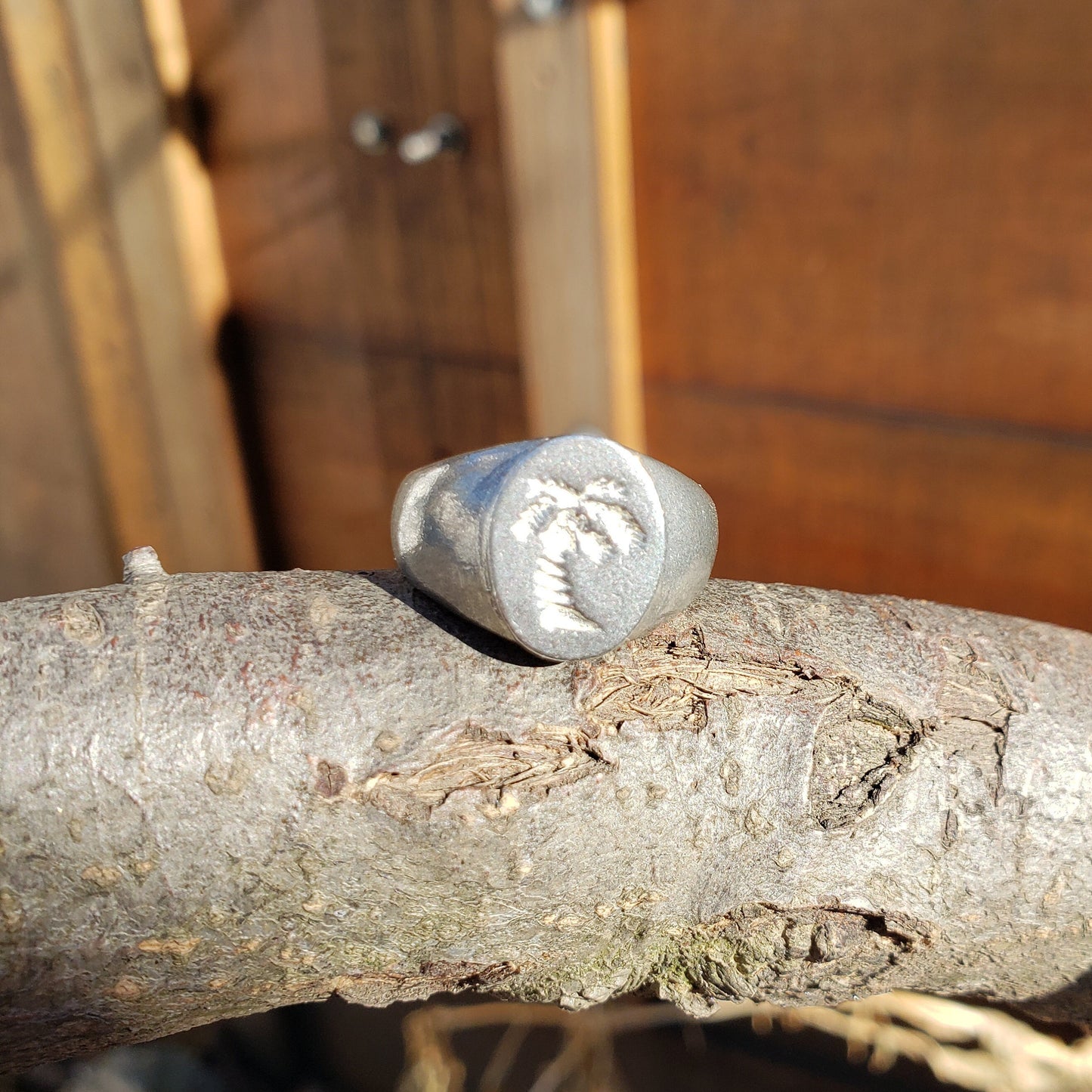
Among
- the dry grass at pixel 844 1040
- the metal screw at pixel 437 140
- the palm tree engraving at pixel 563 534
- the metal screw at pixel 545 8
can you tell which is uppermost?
the metal screw at pixel 545 8

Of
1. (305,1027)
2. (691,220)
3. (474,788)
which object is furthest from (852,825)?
(305,1027)

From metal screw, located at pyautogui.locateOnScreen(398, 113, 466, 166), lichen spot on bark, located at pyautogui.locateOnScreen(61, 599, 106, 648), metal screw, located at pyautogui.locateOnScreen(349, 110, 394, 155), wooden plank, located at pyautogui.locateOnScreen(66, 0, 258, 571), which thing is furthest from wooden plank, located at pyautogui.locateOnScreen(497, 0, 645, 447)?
lichen spot on bark, located at pyautogui.locateOnScreen(61, 599, 106, 648)

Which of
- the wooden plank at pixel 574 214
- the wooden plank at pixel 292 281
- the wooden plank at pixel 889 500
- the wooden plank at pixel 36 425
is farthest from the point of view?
the wooden plank at pixel 36 425

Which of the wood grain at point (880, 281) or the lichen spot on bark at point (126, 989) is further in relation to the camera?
the wood grain at point (880, 281)

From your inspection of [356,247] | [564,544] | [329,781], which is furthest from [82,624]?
[356,247]

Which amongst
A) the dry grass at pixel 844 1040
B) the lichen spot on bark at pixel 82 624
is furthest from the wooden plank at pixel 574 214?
the lichen spot on bark at pixel 82 624

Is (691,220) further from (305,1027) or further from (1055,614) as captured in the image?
(305,1027)

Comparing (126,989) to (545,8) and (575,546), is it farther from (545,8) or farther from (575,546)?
(545,8)

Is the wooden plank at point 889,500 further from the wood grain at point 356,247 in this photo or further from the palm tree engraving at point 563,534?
the palm tree engraving at point 563,534
